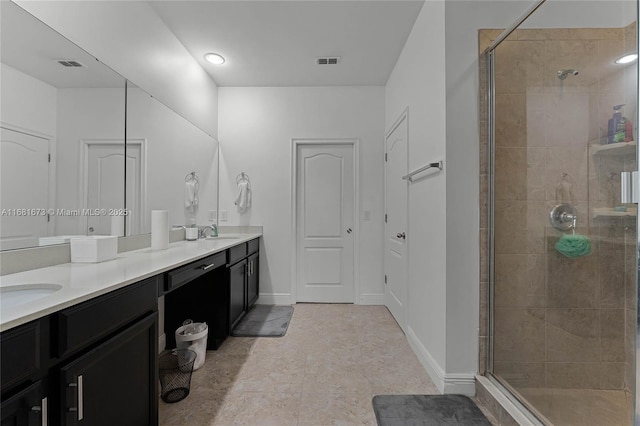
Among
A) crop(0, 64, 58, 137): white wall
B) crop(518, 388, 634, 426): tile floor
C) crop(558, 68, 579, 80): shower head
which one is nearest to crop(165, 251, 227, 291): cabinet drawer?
crop(0, 64, 58, 137): white wall

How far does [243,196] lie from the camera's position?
3.59 m

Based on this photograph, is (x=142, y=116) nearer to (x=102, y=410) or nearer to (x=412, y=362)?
(x=102, y=410)

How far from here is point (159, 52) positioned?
2412 millimetres

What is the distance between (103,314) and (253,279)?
2.33m

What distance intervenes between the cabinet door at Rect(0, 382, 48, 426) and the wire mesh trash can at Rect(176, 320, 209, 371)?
49.0 inches

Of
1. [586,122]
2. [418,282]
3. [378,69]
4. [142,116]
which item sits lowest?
[418,282]

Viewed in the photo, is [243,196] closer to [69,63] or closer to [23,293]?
[69,63]

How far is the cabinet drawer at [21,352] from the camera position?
0.74 m

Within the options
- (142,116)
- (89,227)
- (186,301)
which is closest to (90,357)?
(89,227)

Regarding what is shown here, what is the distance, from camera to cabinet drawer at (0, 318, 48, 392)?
2.41 ft

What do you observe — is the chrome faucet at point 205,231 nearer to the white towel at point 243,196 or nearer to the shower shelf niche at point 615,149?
the white towel at point 243,196

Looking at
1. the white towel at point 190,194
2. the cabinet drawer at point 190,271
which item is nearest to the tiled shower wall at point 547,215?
the cabinet drawer at point 190,271

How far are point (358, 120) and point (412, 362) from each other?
2.57m

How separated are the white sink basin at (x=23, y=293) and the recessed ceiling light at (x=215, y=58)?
8.39ft
